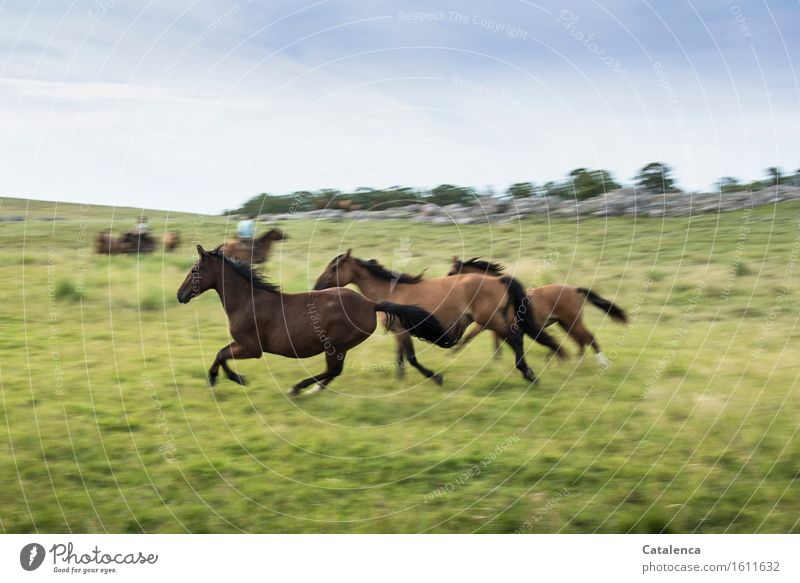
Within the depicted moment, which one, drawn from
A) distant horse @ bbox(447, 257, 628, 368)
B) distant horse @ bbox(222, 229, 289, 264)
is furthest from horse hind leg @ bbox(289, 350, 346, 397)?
distant horse @ bbox(222, 229, 289, 264)

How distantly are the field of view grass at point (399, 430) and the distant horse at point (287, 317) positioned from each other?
0.47 m

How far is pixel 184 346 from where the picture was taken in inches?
400

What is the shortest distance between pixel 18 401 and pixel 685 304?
968cm

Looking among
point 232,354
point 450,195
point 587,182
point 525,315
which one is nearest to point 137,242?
point 450,195

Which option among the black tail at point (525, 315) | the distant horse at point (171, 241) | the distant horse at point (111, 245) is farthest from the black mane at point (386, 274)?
the distant horse at point (111, 245)

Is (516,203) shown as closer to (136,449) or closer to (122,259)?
(122,259)

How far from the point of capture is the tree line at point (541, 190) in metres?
15.9

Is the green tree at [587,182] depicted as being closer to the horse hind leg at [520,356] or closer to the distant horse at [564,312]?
the distant horse at [564,312]

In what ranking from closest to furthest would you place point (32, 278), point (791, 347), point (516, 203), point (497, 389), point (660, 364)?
1. point (497, 389)
2. point (660, 364)
3. point (791, 347)
4. point (32, 278)
5. point (516, 203)

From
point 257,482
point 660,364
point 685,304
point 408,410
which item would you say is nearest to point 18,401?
point 257,482

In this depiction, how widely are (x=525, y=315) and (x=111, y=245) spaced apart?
11.4m

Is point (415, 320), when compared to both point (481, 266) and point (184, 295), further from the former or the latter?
point (184, 295)
